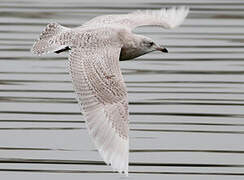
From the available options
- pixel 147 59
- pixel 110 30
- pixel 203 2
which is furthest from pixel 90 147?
pixel 203 2

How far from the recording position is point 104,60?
9.98m

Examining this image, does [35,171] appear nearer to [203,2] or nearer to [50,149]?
[50,149]

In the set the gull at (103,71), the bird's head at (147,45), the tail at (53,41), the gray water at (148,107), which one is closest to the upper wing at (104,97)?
the gull at (103,71)

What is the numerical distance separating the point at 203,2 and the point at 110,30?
379 inches

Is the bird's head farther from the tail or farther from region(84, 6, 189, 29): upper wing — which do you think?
the tail

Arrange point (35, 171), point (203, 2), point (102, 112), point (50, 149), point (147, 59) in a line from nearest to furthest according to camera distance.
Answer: point (102, 112) < point (35, 171) < point (50, 149) < point (147, 59) < point (203, 2)

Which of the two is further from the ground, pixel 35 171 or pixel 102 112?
pixel 102 112

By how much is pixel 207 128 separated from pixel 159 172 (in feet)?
4.81

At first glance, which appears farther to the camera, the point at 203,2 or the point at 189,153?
the point at 203,2

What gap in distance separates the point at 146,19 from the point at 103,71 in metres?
2.18

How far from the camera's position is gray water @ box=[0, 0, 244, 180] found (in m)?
10.6

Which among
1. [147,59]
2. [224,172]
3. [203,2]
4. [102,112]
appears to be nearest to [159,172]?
[224,172]

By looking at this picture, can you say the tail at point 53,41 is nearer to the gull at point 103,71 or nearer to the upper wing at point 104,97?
the gull at point 103,71

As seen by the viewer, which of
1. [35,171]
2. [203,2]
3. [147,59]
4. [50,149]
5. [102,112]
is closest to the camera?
[102,112]
